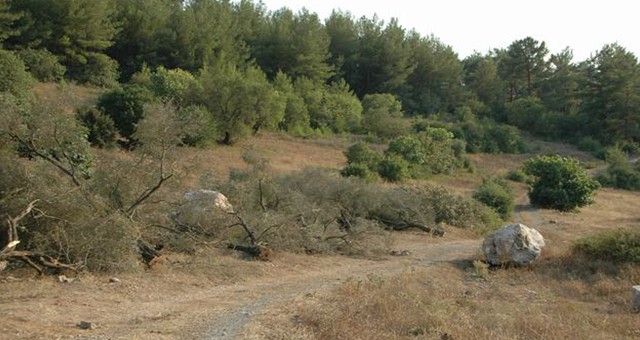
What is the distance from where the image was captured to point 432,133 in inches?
1551

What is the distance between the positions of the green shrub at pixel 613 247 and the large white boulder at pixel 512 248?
1.38 metres

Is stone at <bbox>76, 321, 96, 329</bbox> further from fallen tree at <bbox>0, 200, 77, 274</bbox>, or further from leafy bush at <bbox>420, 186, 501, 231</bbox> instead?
leafy bush at <bbox>420, 186, 501, 231</bbox>

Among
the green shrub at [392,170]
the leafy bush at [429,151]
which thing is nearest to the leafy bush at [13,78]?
the green shrub at [392,170]

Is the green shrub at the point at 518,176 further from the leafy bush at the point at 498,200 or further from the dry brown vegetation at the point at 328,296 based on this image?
the dry brown vegetation at the point at 328,296

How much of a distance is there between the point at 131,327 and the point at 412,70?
5944cm

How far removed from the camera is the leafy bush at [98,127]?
24453 mm

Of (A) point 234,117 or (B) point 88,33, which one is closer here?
(A) point 234,117

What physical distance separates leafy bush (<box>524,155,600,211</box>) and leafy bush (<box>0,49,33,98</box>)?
77.4 feet

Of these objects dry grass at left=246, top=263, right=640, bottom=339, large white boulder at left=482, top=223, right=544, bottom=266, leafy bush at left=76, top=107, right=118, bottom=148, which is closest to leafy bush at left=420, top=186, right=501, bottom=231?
large white boulder at left=482, top=223, right=544, bottom=266

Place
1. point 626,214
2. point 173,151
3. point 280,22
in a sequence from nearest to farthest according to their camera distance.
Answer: point 173,151 → point 626,214 → point 280,22

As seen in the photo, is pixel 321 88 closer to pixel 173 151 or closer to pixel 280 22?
pixel 280 22

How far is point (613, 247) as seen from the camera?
50.3 feet

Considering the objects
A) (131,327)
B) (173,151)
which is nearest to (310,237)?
(173,151)

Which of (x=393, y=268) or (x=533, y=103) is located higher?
(x=533, y=103)
